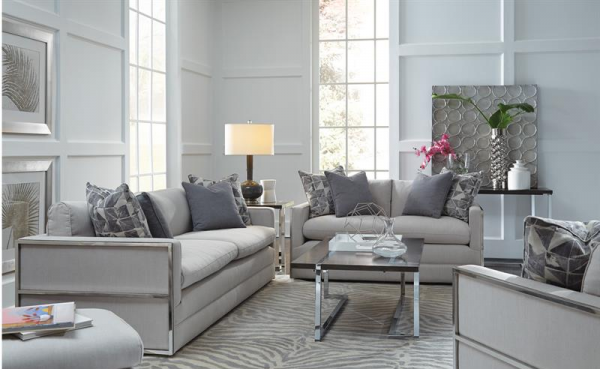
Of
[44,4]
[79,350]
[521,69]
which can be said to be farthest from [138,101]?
[79,350]

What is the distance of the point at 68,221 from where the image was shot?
3.26 m

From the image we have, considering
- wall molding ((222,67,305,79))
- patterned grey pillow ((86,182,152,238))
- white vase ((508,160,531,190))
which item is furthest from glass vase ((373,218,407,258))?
wall molding ((222,67,305,79))

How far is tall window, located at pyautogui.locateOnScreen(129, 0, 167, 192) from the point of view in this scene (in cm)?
564

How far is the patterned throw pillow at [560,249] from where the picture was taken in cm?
177

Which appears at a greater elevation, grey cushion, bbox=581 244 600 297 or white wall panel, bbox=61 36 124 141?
white wall panel, bbox=61 36 124 141

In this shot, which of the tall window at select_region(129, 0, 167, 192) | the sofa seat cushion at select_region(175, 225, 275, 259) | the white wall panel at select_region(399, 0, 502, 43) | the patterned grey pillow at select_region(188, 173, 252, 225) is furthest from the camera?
the white wall panel at select_region(399, 0, 502, 43)

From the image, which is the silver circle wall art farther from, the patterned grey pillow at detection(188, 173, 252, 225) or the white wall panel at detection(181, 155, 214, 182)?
the white wall panel at detection(181, 155, 214, 182)

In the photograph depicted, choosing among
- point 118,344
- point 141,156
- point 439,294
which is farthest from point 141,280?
point 141,156

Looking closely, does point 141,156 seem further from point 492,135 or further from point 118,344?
point 118,344

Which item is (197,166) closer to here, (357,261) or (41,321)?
(357,261)

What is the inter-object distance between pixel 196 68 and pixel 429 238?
335 cm

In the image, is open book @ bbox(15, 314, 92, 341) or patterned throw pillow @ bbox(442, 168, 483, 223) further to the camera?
patterned throw pillow @ bbox(442, 168, 483, 223)

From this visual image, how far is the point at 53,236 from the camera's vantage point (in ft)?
10.5

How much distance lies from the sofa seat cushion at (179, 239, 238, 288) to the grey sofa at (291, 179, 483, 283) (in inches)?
41.6
